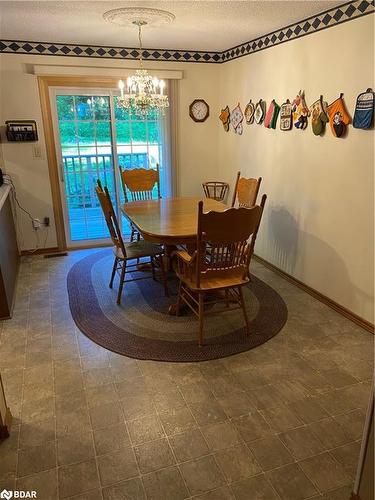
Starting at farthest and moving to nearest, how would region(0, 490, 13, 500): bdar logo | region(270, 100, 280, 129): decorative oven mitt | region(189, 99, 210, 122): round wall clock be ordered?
region(189, 99, 210, 122): round wall clock, region(270, 100, 280, 129): decorative oven mitt, region(0, 490, 13, 500): bdar logo

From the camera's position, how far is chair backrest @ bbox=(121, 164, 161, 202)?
4219mm

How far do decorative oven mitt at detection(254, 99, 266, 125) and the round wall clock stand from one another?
0.99 metres

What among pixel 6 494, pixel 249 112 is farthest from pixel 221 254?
pixel 249 112

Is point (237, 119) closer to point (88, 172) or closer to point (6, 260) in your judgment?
point (88, 172)

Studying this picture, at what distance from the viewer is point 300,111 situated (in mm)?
3326

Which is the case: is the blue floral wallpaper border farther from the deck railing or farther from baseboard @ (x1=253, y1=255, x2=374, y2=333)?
baseboard @ (x1=253, y1=255, x2=374, y2=333)

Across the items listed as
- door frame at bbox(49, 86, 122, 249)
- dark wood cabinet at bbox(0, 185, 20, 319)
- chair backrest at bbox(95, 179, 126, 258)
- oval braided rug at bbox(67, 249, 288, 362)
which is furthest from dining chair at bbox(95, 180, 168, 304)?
door frame at bbox(49, 86, 122, 249)

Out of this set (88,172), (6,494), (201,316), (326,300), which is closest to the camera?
(6,494)

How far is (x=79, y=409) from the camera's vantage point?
209 centimetres

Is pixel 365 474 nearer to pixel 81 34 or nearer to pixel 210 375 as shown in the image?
pixel 210 375

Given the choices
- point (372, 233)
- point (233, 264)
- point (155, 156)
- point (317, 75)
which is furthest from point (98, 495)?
point (155, 156)

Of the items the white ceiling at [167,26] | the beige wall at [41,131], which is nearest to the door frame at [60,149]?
the beige wall at [41,131]

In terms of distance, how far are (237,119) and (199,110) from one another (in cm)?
60

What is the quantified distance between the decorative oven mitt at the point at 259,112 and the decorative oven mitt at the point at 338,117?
1073mm
